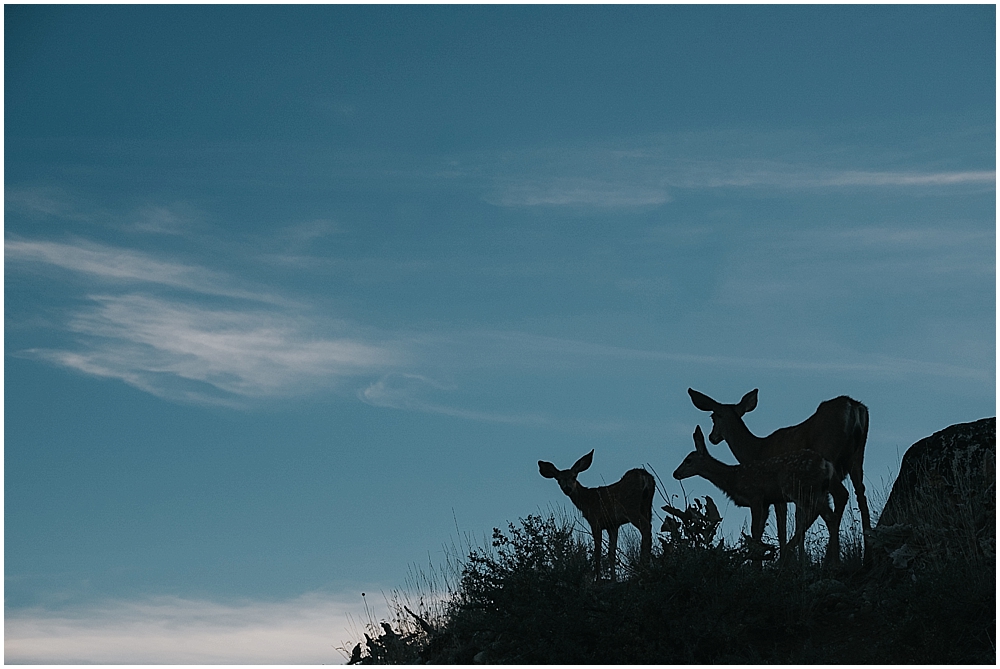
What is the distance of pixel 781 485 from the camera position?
13625mm

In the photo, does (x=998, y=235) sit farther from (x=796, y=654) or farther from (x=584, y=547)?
(x=584, y=547)

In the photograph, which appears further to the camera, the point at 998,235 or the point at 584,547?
the point at 584,547

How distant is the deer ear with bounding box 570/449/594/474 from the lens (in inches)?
651

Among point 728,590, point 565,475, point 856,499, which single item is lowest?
point 728,590

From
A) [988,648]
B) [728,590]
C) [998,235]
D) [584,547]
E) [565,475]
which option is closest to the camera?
[998,235]

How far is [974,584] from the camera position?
11.1 metres

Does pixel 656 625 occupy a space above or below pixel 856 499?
below

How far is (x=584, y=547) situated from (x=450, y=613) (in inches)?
81.7

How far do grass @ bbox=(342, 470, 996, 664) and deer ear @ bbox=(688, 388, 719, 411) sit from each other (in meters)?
2.94

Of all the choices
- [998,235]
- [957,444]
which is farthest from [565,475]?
[998,235]

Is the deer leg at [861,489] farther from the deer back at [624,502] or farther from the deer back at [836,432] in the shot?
the deer back at [624,502]

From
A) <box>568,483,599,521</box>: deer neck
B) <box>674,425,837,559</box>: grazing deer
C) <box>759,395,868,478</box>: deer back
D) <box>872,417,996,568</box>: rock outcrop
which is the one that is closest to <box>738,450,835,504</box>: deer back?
<box>674,425,837,559</box>: grazing deer

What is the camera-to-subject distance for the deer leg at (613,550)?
1453cm

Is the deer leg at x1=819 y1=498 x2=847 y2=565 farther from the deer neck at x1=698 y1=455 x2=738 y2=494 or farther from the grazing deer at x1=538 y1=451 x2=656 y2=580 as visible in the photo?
the grazing deer at x1=538 y1=451 x2=656 y2=580
